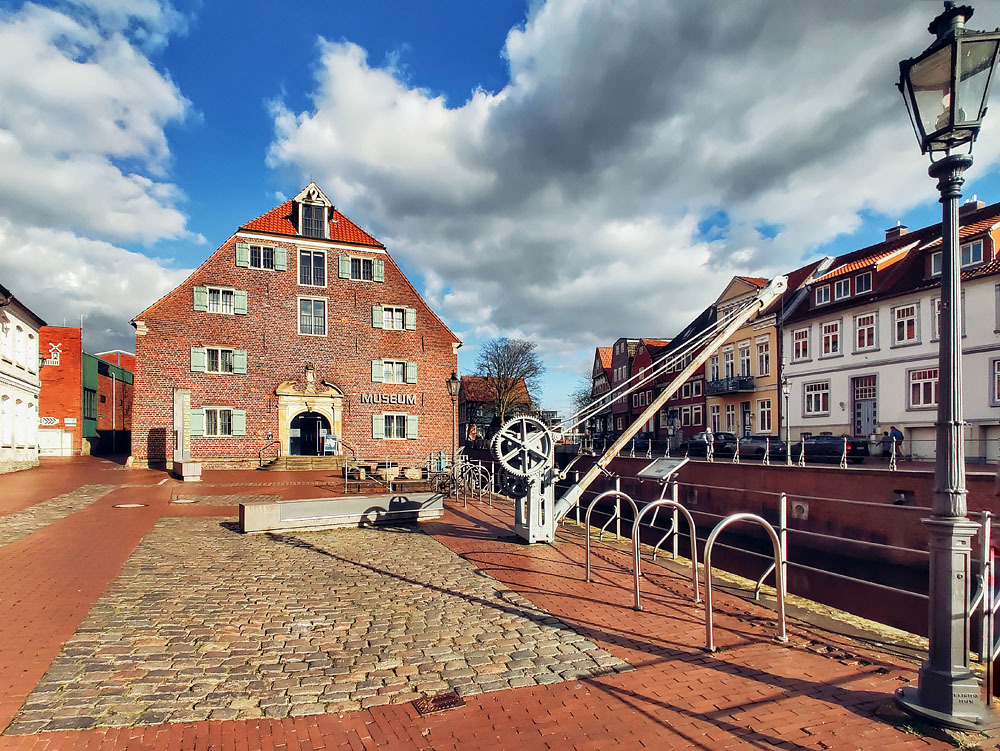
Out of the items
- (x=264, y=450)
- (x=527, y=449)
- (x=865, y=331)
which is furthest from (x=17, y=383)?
(x=865, y=331)

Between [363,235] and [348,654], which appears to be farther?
[363,235]

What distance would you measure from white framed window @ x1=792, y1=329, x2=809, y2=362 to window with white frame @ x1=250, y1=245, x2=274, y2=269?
1171 inches

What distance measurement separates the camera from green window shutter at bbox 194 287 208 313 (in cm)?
2930

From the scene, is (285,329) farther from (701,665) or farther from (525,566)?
(701,665)

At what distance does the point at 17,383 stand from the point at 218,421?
8346 mm

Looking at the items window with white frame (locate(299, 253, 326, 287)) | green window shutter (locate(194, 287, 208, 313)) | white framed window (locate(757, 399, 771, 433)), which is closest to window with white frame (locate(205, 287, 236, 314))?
green window shutter (locate(194, 287, 208, 313))

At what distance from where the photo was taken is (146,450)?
2805 cm

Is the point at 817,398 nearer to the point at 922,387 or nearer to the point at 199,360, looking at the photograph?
the point at 922,387

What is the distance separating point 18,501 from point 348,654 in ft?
50.2

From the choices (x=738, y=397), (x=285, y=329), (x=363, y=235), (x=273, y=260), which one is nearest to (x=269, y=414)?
(x=285, y=329)

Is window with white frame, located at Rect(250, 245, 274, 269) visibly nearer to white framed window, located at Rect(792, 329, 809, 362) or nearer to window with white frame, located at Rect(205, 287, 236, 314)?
window with white frame, located at Rect(205, 287, 236, 314)

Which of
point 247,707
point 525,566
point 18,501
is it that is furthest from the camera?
point 18,501

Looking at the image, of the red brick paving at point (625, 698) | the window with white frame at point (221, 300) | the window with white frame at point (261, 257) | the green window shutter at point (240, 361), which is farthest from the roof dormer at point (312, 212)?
the red brick paving at point (625, 698)

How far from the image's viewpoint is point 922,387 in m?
26.9
